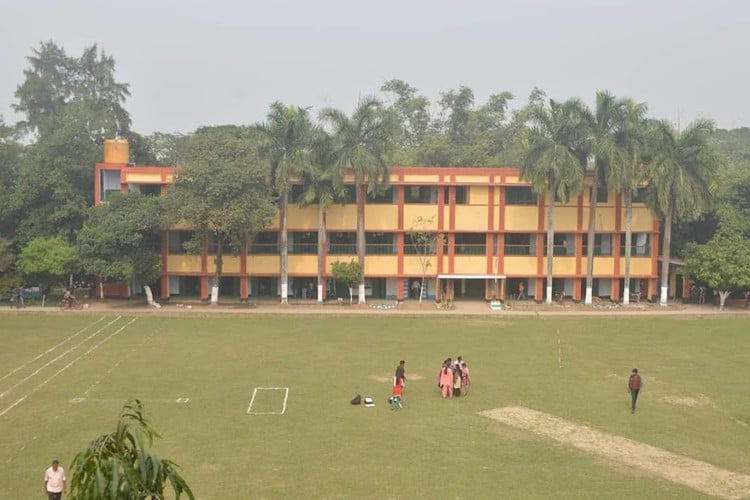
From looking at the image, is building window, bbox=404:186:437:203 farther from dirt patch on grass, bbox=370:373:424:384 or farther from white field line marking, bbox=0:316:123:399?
dirt patch on grass, bbox=370:373:424:384

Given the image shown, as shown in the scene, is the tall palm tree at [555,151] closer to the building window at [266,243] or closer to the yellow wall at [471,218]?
the yellow wall at [471,218]

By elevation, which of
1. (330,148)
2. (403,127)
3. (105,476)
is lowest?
(105,476)

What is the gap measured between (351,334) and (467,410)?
15.8 m

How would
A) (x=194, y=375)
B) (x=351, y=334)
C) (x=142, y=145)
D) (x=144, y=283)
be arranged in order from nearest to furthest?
(x=194, y=375) < (x=351, y=334) < (x=144, y=283) < (x=142, y=145)

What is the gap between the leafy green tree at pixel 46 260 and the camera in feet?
158

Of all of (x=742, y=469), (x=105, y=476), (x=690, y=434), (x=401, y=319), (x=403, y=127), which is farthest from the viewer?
(x=403, y=127)

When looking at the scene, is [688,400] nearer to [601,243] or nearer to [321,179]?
[321,179]

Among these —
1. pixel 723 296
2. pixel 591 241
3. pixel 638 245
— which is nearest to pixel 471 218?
pixel 591 241

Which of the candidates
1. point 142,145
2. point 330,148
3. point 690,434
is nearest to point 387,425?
point 690,434

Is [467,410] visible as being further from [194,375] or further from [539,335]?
[539,335]

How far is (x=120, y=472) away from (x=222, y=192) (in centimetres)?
4099

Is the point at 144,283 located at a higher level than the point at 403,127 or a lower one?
lower

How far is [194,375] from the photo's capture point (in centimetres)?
3114

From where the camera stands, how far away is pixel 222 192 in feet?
154
